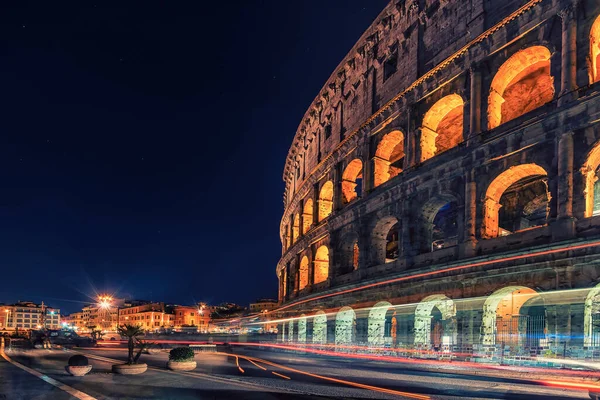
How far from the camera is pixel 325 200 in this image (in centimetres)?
3697

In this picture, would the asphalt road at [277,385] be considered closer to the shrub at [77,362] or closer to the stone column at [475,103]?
the shrub at [77,362]

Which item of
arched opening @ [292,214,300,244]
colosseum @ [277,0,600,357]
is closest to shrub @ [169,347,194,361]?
colosseum @ [277,0,600,357]

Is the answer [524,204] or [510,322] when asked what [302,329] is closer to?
[524,204]

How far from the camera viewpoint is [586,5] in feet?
61.6

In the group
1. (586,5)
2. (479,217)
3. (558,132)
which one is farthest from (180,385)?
(586,5)

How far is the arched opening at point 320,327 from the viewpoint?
3279 centimetres

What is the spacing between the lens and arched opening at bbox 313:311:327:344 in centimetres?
3279

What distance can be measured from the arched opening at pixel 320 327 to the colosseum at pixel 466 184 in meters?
0.11

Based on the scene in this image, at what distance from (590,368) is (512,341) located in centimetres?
367

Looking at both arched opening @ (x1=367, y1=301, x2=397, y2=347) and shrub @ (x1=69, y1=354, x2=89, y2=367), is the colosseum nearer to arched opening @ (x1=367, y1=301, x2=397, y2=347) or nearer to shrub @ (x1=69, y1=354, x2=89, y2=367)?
arched opening @ (x1=367, y1=301, x2=397, y2=347)

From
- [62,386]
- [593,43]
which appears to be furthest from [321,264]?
[62,386]

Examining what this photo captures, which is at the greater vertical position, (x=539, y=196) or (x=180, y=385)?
(x=539, y=196)

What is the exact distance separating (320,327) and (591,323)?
65.2ft

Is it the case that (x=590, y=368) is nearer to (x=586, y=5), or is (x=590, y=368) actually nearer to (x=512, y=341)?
(x=512, y=341)
